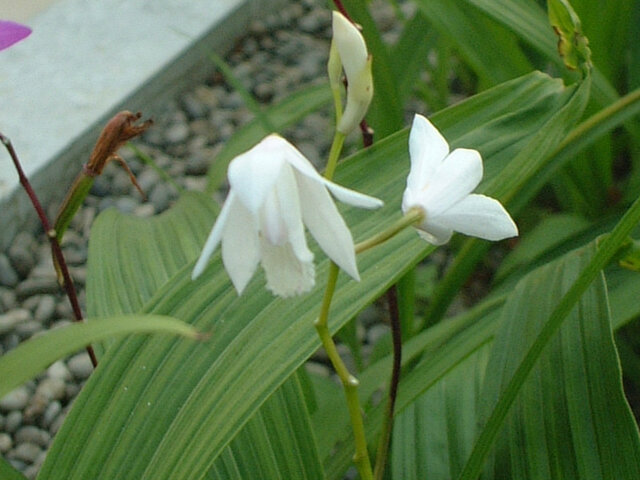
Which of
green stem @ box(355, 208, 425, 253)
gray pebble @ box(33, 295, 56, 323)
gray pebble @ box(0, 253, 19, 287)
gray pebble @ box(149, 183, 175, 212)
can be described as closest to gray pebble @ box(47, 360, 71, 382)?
gray pebble @ box(33, 295, 56, 323)

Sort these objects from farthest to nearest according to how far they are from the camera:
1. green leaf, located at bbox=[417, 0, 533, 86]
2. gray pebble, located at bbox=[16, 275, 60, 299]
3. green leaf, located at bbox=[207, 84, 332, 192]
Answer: gray pebble, located at bbox=[16, 275, 60, 299] < green leaf, located at bbox=[207, 84, 332, 192] < green leaf, located at bbox=[417, 0, 533, 86]

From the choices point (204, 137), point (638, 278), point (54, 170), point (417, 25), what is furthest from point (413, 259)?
point (204, 137)

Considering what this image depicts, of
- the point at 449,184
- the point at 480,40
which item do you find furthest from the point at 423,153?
the point at 480,40

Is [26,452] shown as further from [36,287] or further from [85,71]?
[85,71]

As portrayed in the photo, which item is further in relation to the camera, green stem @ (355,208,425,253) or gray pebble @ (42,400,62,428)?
gray pebble @ (42,400,62,428)

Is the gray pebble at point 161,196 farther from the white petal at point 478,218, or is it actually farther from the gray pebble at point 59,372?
the white petal at point 478,218

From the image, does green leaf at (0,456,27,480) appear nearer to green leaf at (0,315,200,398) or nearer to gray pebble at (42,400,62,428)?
green leaf at (0,315,200,398)
